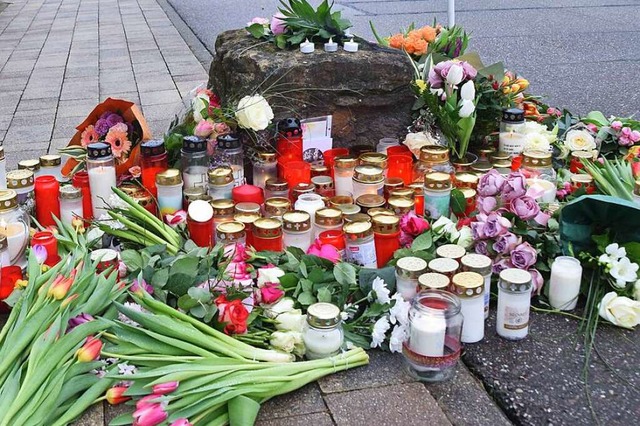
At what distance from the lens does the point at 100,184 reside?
292cm

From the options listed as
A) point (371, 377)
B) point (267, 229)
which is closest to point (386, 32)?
point (267, 229)

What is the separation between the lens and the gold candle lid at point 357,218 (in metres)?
2.55

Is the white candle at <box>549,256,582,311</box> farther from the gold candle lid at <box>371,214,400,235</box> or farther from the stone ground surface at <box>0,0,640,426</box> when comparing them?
the gold candle lid at <box>371,214,400,235</box>

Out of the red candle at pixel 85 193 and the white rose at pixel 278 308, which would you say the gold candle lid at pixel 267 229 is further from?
the red candle at pixel 85 193

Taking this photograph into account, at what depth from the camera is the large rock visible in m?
3.27

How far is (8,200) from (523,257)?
1731 mm

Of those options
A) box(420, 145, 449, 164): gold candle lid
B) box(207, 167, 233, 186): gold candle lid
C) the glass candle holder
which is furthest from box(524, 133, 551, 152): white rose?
the glass candle holder

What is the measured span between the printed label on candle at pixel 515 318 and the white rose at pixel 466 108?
1204 millimetres

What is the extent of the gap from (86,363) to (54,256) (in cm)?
73

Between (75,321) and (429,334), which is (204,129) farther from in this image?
(429,334)

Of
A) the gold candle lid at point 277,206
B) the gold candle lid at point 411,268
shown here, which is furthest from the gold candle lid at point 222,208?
the gold candle lid at point 411,268

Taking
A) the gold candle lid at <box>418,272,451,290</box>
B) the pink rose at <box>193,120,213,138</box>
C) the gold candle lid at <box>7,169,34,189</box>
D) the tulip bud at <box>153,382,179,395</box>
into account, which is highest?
the pink rose at <box>193,120,213,138</box>

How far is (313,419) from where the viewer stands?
192cm

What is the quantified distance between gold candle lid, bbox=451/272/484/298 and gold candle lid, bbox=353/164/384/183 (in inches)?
29.5
